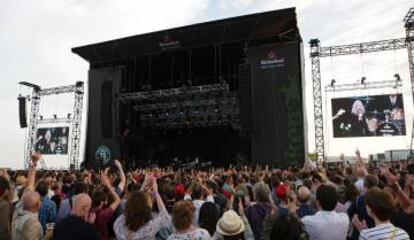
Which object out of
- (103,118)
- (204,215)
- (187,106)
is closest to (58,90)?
(103,118)

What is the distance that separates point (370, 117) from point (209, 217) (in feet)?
53.4

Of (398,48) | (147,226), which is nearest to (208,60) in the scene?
(398,48)

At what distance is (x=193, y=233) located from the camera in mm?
2875

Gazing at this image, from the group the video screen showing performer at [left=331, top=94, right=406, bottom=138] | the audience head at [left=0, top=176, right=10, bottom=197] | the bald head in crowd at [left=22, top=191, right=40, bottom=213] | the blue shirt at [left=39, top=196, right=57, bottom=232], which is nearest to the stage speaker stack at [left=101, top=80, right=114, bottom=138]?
the video screen showing performer at [left=331, top=94, right=406, bottom=138]

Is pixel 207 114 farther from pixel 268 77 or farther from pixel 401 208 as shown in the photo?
pixel 401 208

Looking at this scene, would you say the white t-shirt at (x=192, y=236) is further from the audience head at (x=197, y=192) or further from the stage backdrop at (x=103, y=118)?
the stage backdrop at (x=103, y=118)

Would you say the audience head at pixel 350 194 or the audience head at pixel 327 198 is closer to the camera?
the audience head at pixel 327 198

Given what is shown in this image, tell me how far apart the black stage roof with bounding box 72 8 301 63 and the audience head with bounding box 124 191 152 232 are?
14333 mm

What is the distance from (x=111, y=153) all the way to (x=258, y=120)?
7930 millimetres

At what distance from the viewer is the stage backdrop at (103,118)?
20031 millimetres

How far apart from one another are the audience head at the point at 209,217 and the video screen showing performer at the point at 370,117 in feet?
52.6

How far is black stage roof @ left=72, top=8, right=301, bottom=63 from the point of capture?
54.2ft

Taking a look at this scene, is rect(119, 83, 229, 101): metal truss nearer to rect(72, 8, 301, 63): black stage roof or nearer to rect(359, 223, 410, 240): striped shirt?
rect(72, 8, 301, 63): black stage roof

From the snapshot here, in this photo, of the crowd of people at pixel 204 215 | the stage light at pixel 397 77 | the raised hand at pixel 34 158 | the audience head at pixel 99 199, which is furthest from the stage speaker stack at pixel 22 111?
the audience head at pixel 99 199
